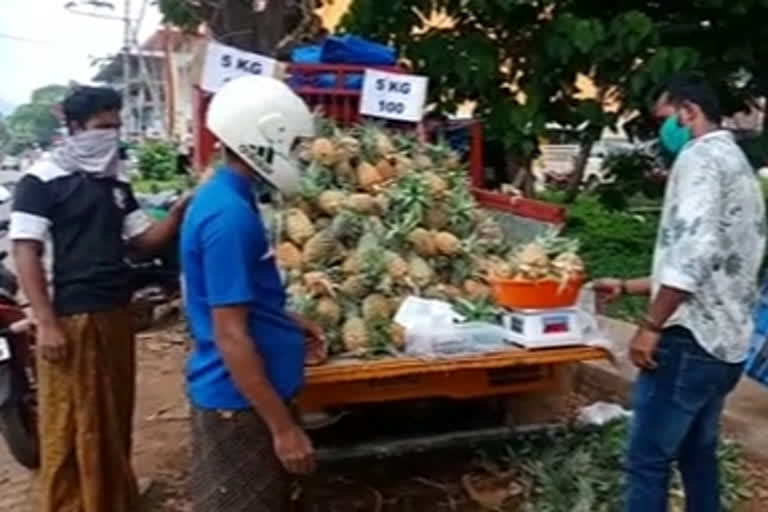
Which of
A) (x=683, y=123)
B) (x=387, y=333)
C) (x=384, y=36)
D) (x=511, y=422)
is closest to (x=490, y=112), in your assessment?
(x=384, y=36)

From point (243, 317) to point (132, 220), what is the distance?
4.99 ft

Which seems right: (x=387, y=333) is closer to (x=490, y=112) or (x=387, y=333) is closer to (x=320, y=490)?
(x=320, y=490)

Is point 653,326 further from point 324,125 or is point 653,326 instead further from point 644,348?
point 324,125

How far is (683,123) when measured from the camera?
3385 millimetres

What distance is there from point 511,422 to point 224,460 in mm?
2133

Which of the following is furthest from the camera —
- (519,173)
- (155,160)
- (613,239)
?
(155,160)

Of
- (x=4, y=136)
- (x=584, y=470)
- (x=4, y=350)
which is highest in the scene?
(x=4, y=350)

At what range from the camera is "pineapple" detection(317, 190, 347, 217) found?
466 cm

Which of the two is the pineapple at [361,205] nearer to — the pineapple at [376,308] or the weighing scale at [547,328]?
the pineapple at [376,308]

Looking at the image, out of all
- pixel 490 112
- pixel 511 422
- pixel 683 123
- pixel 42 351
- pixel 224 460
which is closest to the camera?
pixel 224 460

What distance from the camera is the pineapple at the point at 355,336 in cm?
402

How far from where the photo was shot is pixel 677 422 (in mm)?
3434

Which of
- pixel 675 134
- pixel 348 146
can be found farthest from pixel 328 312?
pixel 675 134

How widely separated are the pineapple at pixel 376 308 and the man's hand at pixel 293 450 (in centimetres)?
142
